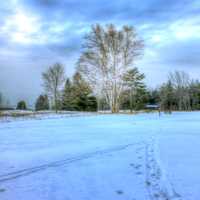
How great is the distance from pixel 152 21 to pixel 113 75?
469 inches

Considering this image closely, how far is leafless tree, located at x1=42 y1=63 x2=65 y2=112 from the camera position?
3519 centimetres

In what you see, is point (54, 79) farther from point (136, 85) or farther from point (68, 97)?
point (136, 85)

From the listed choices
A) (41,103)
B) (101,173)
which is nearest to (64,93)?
Answer: (41,103)

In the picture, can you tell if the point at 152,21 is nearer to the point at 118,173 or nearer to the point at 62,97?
the point at 118,173

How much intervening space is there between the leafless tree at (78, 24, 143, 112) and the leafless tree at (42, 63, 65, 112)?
27.7ft

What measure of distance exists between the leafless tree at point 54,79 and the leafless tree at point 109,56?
8.46 meters

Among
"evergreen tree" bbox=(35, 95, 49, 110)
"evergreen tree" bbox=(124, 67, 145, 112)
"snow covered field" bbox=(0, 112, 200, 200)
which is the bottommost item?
"snow covered field" bbox=(0, 112, 200, 200)

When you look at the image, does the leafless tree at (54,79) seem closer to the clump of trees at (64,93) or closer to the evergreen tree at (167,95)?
the clump of trees at (64,93)

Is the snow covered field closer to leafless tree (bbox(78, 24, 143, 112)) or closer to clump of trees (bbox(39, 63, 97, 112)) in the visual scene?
leafless tree (bbox(78, 24, 143, 112))

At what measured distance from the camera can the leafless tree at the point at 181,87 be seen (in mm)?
50719

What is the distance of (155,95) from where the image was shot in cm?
5003

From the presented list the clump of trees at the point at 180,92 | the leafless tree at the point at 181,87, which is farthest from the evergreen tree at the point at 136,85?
the leafless tree at the point at 181,87

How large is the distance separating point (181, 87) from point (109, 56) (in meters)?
29.1

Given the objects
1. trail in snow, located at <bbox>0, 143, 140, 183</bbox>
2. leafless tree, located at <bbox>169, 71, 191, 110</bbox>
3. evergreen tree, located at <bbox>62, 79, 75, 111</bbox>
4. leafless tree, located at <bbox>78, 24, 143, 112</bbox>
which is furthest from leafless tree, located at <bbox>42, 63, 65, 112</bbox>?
trail in snow, located at <bbox>0, 143, 140, 183</bbox>
